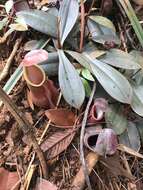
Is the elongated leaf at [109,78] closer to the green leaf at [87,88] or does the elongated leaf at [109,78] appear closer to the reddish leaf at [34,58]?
the green leaf at [87,88]

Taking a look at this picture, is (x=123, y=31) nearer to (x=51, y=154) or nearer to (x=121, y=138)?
(x=121, y=138)

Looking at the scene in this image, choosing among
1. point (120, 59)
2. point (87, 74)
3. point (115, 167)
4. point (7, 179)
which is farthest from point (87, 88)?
point (7, 179)

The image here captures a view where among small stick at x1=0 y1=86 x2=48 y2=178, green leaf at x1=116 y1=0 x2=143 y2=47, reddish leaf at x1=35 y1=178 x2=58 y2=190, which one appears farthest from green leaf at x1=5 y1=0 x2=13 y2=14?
reddish leaf at x1=35 y1=178 x2=58 y2=190

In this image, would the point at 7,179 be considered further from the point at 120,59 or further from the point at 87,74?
the point at 120,59

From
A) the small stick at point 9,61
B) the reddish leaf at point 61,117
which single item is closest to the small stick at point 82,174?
the reddish leaf at point 61,117

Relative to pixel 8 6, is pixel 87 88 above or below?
below

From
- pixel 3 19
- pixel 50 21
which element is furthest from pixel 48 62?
pixel 3 19
